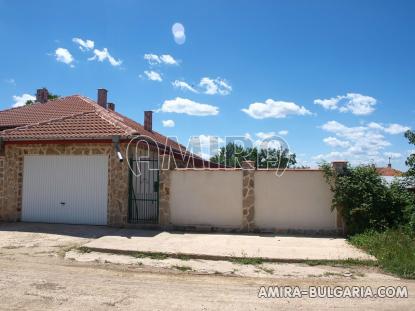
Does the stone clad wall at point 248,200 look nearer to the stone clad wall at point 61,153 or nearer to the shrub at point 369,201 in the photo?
the shrub at point 369,201

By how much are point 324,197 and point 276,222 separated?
162 cm

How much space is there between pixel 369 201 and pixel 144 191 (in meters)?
7.01

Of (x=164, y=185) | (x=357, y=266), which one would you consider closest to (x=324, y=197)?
(x=357, y=266)

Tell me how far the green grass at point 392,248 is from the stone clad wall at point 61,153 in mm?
6987

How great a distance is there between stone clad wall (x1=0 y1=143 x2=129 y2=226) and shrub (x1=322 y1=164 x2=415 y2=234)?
6.53 m

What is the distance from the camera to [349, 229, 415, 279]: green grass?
7.54 m

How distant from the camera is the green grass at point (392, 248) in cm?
754

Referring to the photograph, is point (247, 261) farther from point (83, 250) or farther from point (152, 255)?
point (83, 250)

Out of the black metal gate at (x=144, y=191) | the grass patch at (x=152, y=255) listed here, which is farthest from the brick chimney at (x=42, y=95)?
the grass patch at (x=152, y=255)

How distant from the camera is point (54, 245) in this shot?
9.75m

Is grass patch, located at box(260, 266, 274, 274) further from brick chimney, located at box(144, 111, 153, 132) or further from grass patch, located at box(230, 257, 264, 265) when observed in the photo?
brick chimney, located at box(144, 111, 153, 132)

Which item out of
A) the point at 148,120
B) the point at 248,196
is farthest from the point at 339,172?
the point at 148,120

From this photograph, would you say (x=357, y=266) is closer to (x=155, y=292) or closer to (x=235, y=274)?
(x=235, y=274)

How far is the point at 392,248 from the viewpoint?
8672mm
